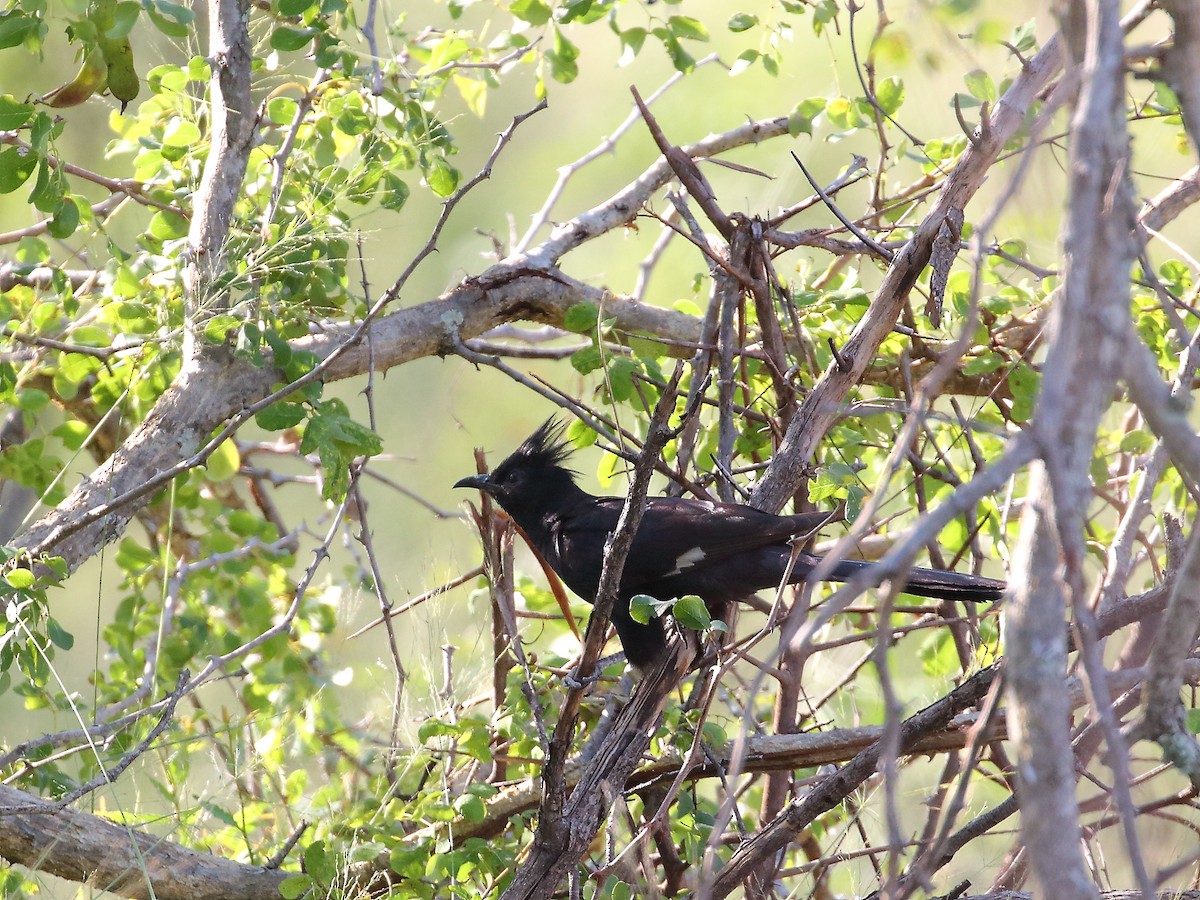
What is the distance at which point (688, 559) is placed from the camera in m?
3.57

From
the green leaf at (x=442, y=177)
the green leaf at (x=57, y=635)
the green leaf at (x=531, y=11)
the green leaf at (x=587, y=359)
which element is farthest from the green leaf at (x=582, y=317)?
the green leaf at (x=57, y=635)

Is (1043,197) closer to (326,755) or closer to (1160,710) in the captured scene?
(1160,710)

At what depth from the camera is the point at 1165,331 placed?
3174 mm

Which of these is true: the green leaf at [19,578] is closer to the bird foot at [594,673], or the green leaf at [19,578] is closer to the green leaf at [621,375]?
the bird foot at [594,673]

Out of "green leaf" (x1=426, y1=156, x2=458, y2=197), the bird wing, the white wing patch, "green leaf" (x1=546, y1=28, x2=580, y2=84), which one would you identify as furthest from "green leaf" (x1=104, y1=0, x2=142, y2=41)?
the white wing patch

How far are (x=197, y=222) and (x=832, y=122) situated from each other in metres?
1.85

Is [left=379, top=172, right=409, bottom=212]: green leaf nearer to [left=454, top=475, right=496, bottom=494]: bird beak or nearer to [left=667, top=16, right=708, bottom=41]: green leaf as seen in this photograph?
[left=667, top=16, right=708, bottom=41]: green leaf

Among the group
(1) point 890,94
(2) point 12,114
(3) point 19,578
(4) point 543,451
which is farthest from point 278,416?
(1) point 890,94

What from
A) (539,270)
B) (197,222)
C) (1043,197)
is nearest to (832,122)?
(539,270)

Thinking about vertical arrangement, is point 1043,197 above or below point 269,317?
below

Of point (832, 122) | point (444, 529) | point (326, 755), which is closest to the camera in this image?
point (832, 122)

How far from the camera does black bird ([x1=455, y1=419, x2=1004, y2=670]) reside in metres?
3.13

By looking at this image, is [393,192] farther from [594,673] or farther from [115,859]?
[115,859]

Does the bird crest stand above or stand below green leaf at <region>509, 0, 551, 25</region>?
below
